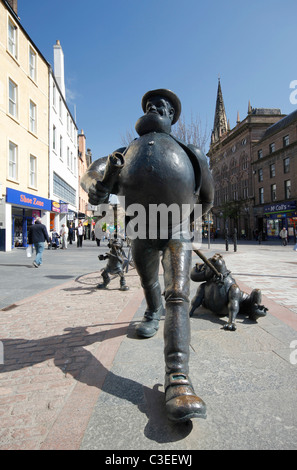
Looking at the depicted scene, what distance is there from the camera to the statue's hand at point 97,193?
190 centimetres

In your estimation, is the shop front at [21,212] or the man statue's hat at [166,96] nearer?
the man statue's hat at [166,96]

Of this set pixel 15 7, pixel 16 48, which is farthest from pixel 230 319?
pixel 15 7

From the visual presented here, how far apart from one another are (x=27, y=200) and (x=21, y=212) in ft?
4.12

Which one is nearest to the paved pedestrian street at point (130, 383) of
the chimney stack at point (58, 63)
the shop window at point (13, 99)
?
the shop window at point (13, 99)

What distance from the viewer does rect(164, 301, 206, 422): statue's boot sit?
1305 mm

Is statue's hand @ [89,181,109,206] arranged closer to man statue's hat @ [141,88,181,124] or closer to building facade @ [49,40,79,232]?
man statue's hat @ [141,88,181,124]

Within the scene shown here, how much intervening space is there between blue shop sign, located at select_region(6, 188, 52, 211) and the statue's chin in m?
14.7

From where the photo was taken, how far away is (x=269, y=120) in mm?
39062

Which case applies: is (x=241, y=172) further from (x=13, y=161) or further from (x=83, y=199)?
(x=13, y=161)

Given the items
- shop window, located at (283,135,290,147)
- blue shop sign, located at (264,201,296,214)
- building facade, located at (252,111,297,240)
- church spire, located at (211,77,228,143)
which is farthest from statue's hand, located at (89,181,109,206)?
church spire, located at (211,77,228,143)

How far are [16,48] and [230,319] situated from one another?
19606 millimetres

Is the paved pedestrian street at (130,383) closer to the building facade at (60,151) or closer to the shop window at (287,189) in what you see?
the building facade at (60,151)

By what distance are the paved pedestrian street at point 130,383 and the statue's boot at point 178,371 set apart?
125mm
